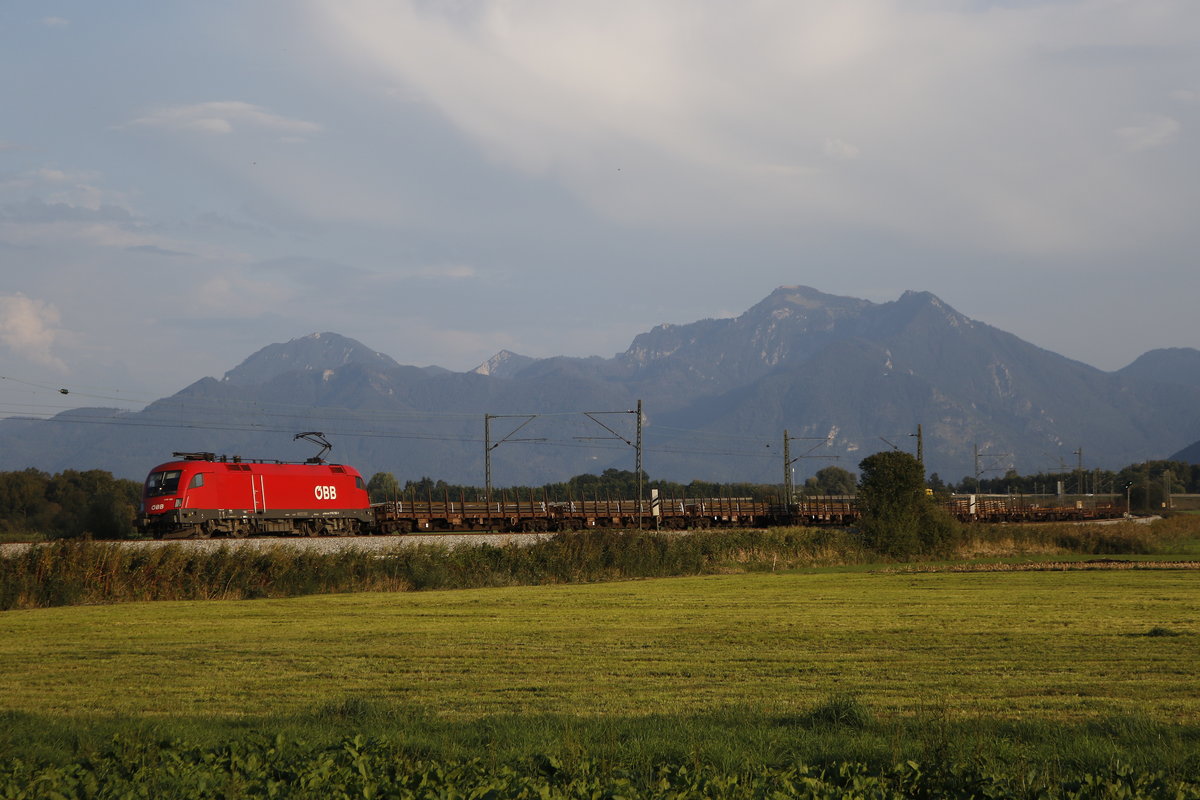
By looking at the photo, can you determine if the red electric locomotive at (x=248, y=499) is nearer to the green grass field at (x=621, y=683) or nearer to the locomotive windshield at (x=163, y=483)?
the locomotive windshield at (x=163, y=483)

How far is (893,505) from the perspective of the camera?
55844 mm

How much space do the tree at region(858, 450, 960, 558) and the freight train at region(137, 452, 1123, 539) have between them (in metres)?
12.3

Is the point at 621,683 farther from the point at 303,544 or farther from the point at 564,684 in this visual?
the point at 303,544

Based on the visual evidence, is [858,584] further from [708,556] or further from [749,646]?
[749,646]

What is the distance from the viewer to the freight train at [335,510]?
48312 mm

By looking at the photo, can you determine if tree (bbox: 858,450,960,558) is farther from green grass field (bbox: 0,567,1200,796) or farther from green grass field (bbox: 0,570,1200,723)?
green grass field (bbox: 0,567,1200,796)

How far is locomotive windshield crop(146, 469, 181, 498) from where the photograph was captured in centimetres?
4812

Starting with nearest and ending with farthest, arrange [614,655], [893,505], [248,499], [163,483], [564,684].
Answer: [564,684] → [614,655] → [163,483] → [248,499] → [893,505]

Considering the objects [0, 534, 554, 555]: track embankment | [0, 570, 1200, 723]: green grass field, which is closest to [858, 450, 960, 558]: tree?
[0, 534, 554, 555]: track embankment

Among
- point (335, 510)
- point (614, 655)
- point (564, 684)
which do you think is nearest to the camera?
point (564, 684)

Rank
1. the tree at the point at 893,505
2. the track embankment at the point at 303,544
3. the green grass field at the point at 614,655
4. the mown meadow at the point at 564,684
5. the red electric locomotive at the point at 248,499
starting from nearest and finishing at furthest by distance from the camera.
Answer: the mown meadow at the point at 564,684 → the green grass field at the point at 614,655 → the track embankment at the point at 303,544 → the red electric locomotive at the point at 248,499 → the tree at the point at 893,505

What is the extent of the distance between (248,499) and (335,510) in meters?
6.14

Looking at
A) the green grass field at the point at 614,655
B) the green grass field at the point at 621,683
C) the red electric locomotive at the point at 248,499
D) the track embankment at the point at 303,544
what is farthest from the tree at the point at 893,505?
the red electric locomotive at the point at 248,499

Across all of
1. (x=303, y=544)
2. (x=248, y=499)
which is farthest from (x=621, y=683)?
(x=248, y=499)
